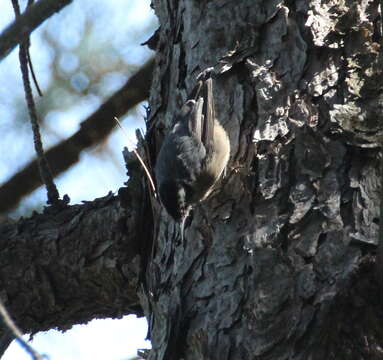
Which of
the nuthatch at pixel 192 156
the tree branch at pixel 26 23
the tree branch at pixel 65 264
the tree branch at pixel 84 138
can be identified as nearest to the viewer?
the tree branch at pixel 26 23

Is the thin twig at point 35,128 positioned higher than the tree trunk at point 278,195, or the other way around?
the thin twig at point 35,128

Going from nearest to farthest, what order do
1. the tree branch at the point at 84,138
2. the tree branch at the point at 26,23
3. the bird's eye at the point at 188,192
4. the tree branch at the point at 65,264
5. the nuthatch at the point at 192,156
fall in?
the tree branch at the point at 26,23 < the nuthatch at the point at 192,156 < the bird's eye at the point at 188,192 < the tree branch at the point at 65,264 < the tree branch at the point at 84,138

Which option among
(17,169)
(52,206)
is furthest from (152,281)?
(17,169)

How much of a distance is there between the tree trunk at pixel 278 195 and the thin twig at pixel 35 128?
1.49 ft

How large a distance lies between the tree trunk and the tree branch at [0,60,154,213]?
71 centimetres

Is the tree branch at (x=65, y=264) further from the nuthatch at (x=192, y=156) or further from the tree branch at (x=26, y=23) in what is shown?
the tree branch at (x=26, y=23)

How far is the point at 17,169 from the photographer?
3.24 meters

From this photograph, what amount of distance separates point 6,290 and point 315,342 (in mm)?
1570

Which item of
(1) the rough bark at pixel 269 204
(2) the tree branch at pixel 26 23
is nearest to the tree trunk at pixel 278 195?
(1) the rough bark at pixel 269 204

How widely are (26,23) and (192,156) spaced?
1431 millimetres

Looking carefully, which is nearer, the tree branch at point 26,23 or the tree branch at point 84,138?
the tree branch at point 26,23

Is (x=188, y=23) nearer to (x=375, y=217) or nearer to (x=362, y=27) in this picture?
(x=362, y=27)

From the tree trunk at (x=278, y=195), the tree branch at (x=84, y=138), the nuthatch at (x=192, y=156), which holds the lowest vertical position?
the tree trunk at (x=278, y=195)

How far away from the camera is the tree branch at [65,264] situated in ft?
9.34
